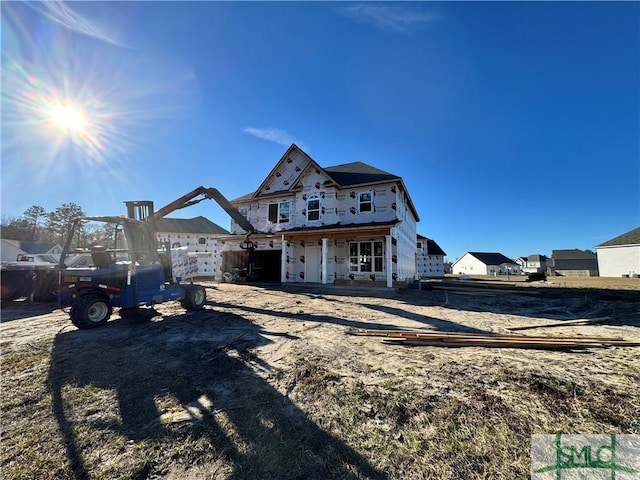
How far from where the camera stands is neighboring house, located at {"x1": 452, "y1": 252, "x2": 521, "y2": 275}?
65438mm

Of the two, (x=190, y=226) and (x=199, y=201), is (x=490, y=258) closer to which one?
(x=190, y=226)

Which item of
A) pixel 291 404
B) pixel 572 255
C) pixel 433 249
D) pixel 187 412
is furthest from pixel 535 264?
pixel 187 412

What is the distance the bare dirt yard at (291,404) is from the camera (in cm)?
246

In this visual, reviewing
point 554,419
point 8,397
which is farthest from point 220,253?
point 554,419

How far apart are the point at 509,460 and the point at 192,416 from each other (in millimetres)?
3312

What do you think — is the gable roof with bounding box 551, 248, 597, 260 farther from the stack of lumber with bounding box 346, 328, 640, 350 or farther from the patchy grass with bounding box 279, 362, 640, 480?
the patchy grass with bounding box 279, 362, 640, 480

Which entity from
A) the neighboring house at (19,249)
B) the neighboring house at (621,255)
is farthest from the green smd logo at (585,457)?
the neighboring house at (621,255)

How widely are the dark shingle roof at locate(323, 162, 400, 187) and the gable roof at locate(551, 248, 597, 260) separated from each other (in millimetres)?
74927

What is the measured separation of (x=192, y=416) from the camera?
3195 millimetres

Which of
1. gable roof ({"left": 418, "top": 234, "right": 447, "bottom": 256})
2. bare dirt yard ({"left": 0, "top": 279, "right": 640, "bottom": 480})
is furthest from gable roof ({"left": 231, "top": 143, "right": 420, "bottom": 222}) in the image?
gable roof ({"left": 418, "top": 234, "right": 447, "bottom": 256})

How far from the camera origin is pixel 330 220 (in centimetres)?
1844

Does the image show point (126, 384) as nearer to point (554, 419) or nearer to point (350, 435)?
point (350, 435)

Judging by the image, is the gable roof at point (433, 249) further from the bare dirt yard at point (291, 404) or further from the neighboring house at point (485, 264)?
the bare dirt yard at point (291, 404)

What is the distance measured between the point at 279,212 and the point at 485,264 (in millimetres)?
63182
